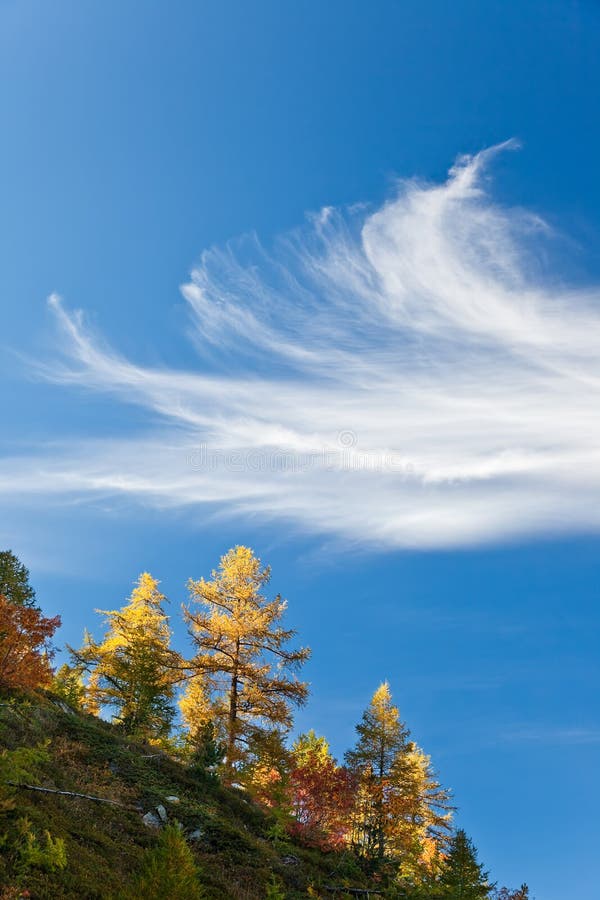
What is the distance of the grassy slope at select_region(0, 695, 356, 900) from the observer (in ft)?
41.2

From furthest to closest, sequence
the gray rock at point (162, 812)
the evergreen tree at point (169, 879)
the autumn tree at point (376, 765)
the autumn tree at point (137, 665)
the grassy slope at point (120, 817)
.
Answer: the autumn tree at point (137, 665)
the autumn tree at point (376, 765)
the gray rock at point (162, 812)
the grassy slope at point (120, 817)
the evergreen tree at point (169, 879)

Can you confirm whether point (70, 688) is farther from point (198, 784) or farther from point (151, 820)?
point (151, 820)

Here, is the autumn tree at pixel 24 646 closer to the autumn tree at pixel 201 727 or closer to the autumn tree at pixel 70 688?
the autumn tree at pixel 70 688

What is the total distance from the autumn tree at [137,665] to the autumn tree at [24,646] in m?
9.13

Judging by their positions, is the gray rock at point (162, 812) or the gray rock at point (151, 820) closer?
the gray rock at point (151, 820)

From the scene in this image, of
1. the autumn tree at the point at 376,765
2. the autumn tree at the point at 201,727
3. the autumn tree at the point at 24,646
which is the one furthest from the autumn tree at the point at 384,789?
the autumn tree at the point at 24,646

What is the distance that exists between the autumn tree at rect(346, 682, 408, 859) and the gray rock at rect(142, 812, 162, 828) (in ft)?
26.3

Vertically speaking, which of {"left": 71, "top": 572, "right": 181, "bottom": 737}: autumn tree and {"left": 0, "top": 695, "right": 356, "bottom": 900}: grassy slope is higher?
{"left": 71, "top": 572, "right": 181, "bottom": 737}: autumn tree

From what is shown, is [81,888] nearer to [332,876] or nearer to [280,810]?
[332,876]

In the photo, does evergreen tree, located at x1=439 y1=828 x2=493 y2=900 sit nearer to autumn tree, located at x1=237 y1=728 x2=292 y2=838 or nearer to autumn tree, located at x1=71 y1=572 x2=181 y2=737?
autumn tree, located at x1=237 y1=728 x2=292 y2=838

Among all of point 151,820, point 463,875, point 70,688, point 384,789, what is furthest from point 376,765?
point 70,688

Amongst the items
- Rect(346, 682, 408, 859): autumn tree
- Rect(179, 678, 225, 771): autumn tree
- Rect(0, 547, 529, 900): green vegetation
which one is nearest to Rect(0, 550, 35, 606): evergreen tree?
Rect(0, 547, 529, 900): green vegetation

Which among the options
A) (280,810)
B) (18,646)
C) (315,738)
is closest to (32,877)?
(18,646)

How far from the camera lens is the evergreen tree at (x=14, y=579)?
32031 mm
